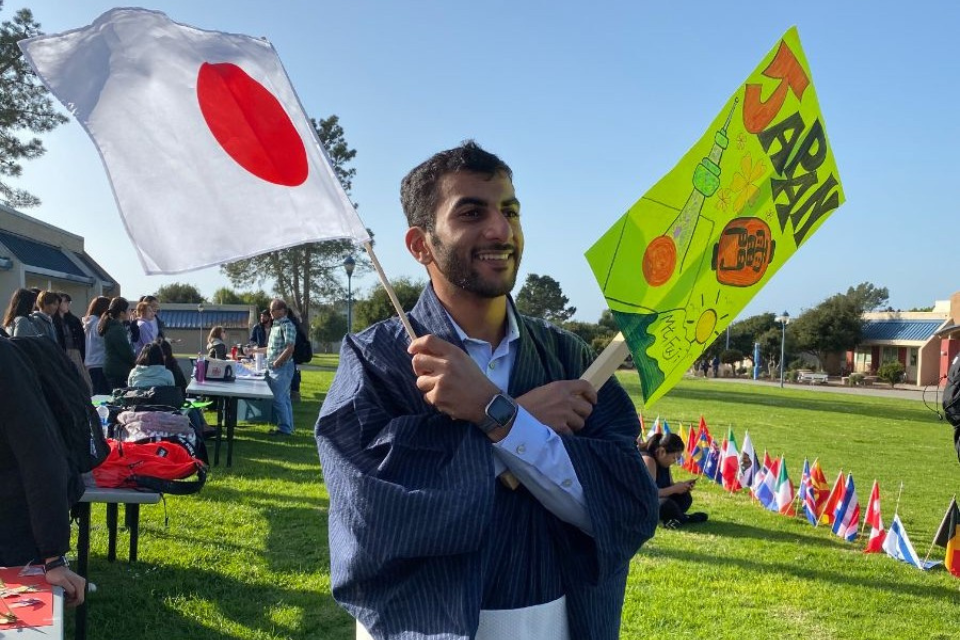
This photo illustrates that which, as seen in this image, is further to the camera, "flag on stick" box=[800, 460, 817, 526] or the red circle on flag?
"flag on stick" box=[800, 460, 817, 526]

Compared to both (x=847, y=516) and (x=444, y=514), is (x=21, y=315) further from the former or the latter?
(x=847, y=516)

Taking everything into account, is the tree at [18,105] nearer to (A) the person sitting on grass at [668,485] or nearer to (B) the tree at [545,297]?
(A) the person sitting on grass at [668,485]

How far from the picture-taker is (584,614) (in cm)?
159

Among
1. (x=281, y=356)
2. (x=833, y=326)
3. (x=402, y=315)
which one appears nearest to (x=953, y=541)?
(x=402, y=315)

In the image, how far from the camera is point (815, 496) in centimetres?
702

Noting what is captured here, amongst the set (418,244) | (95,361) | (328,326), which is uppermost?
(418,244)

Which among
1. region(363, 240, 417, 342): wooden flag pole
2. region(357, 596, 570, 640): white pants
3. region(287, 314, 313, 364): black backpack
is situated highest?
region(363, 240, 417, 342): wooden flag pole

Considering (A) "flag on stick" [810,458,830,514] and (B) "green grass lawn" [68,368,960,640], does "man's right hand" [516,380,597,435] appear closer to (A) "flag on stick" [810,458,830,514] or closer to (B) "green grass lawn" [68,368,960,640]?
(B) "green grass lawn" [68,368,960,640]

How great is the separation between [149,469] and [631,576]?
329 cm

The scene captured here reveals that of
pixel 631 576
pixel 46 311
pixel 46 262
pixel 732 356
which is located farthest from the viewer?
pixel 732 356

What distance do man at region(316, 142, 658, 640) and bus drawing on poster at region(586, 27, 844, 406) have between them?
0.96 ft

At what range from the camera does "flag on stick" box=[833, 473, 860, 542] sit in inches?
253

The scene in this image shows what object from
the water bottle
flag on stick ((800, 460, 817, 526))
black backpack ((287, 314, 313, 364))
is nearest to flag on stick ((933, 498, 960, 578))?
flag on stick ((800, 460, 817, 526))

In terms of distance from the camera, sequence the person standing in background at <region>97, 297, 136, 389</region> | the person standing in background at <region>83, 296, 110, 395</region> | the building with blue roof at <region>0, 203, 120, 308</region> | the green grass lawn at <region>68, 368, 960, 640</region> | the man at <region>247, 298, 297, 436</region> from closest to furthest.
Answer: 1. the green grass lawn at <region>68, 368, 960, 640</region>
2. the person standing in background at <region>97, 297, 136, 389</region>
3. the person standing in background at <region>83, 296, 110, 395</region>
4. the man at <region>247, 298, 297, 436</region>
5. the building with blue roof at <region>0, 203, 120, 308</region>
